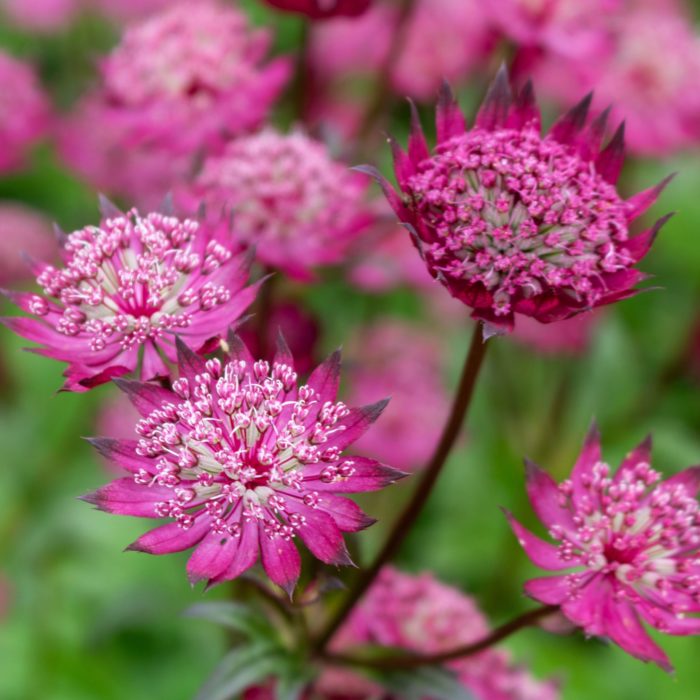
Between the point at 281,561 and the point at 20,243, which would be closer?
the point at 281,561

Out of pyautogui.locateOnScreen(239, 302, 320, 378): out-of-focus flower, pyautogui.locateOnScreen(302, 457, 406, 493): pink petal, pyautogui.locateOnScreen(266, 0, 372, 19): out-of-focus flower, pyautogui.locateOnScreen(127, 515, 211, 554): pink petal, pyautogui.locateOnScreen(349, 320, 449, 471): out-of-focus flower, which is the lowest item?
pyautogui.locateOnScreen(127, 515, 211, 554): pink petal

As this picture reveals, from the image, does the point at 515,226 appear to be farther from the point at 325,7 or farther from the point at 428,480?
the point at 325,7

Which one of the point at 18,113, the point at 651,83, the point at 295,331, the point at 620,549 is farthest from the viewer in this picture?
the point at 651,83

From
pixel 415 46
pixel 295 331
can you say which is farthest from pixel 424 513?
pixel 415 46

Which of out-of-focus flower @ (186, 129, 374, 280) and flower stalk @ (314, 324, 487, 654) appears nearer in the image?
flower stalk @ (314, 324, 487, 654)

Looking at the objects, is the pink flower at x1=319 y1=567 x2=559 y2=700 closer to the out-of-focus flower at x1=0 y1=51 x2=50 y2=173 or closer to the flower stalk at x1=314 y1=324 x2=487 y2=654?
the flower stalk at x1=314 y1=324 x2=487 y2=654

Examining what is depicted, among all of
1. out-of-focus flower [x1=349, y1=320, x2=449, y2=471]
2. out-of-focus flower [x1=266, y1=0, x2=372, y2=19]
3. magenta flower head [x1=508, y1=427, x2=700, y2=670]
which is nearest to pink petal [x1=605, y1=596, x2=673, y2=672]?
magenta flower head [x1=508, y1=427, x2=700, y2=670]
